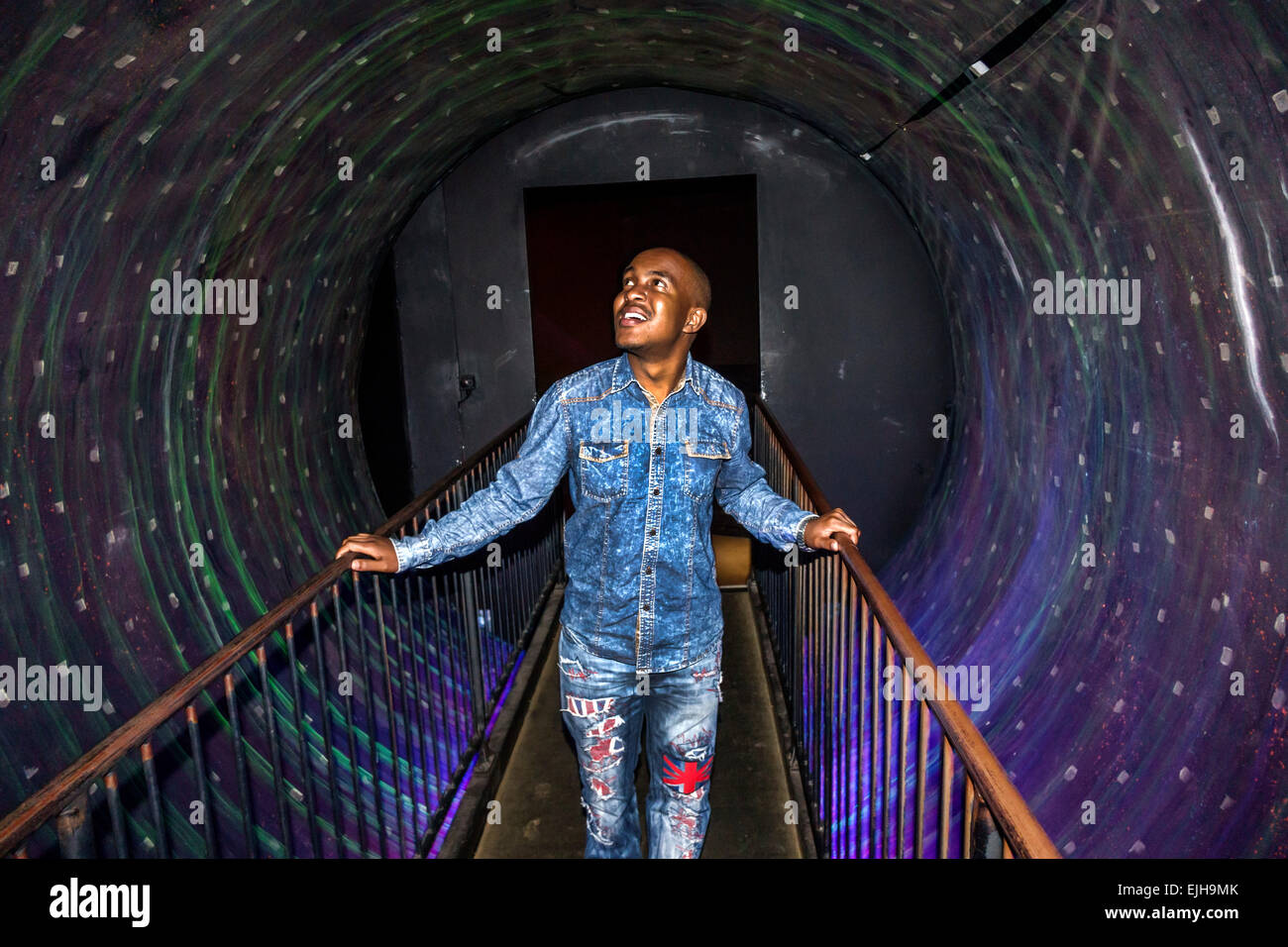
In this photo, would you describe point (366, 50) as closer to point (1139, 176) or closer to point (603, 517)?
point (603, 517)

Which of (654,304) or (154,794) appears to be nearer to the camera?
(154,794)

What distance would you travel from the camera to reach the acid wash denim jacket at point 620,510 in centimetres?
258

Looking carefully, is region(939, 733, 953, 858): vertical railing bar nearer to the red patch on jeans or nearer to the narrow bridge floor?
the red patch on jeans

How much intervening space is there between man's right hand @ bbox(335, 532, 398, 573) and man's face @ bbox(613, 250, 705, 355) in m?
0.91

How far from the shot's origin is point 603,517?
Answer: 8.52 feet

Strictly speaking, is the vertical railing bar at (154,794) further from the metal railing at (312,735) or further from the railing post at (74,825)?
Result: the railing post at (74,825)

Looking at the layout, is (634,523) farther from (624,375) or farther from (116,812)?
(116,812)

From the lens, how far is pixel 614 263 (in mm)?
9820

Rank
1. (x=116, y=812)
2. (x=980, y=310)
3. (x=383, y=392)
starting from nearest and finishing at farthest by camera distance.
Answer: (x=116, y=812)
(x=980, y=310)
(x=383, y=392)

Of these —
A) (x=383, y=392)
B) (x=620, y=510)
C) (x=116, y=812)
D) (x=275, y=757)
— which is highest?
Answer: (x=383, y=392)

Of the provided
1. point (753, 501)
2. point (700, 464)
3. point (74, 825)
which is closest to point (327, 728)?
point (74, 825)

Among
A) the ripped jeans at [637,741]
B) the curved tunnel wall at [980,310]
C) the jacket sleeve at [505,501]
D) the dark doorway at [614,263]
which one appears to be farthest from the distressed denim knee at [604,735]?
the dark doorway at [614,263]

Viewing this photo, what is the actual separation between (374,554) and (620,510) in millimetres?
732

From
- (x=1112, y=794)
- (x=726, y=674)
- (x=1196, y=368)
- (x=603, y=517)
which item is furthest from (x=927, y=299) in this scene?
(x=603, y=517)
